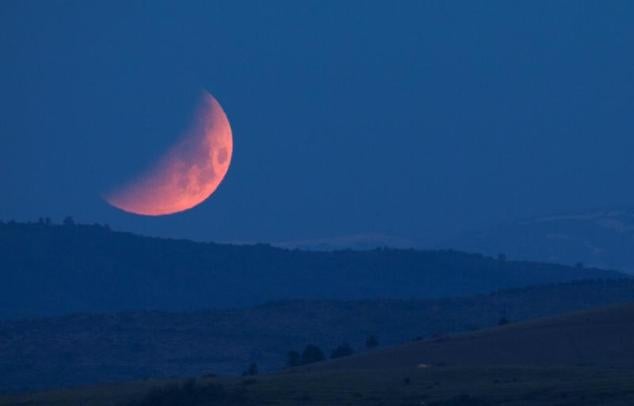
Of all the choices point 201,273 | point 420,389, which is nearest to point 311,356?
point 420,389

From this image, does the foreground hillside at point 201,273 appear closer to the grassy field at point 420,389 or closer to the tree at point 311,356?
the tree at point 311,356

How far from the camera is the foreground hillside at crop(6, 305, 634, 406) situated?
4203 cm

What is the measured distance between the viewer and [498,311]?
96.1 metres

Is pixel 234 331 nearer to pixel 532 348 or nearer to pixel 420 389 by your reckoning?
pixel 532 348

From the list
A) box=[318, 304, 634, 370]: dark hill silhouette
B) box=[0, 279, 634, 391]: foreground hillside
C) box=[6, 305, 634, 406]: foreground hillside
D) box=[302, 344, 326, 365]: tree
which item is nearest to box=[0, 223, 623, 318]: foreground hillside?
box=[0, 279, 634, 391]: foreground hillside

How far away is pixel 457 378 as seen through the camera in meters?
46.0

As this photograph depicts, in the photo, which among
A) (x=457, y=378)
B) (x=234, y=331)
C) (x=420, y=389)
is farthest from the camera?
(x=234, y=331)

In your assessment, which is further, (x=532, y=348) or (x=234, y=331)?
(x=234, y=331)

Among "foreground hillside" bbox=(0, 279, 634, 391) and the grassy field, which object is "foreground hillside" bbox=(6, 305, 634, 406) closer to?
the grassy field

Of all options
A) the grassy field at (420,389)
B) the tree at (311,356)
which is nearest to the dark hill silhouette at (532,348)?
the grassy field at (420,389)

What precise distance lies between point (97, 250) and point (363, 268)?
816 inches

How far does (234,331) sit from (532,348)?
40.6m

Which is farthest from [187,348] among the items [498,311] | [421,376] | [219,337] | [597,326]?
[421,376]

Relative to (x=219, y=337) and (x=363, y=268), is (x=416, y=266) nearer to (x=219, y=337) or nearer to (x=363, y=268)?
(x=363, y=268)
